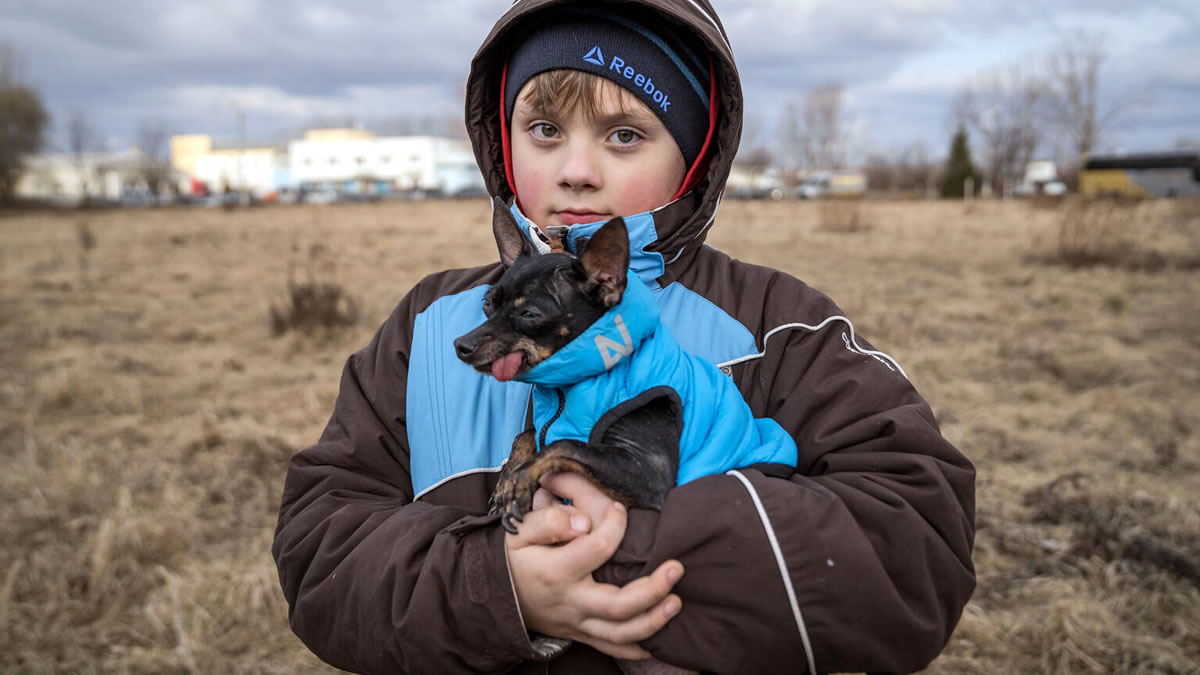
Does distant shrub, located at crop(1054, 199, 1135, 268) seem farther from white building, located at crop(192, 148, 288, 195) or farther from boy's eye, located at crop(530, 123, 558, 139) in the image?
white building, located at crop(192, 148, 288, 195)

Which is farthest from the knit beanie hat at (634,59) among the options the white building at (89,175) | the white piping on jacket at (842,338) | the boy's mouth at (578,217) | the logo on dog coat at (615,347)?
the white building at (89,175)

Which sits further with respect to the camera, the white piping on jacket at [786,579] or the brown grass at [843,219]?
the brown grass at [843,219]

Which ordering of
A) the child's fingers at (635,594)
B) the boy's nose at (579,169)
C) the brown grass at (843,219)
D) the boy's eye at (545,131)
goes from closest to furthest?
the child's fingers at (635,594), the boy's nose at (579,169), the boy's eye at (545,131), the brown grass at (843,219)

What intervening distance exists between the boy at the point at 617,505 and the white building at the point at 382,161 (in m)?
94.5

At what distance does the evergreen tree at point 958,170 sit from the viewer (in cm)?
5325

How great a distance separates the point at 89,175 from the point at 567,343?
102455 millimetres

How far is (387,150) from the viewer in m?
98.2

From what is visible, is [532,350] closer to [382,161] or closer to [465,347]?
[465,347]

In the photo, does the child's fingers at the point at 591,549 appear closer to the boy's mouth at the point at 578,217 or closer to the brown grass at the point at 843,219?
the boy's mouth at the point at 578,217

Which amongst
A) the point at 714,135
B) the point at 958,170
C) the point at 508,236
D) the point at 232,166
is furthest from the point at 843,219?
the point at 232,166

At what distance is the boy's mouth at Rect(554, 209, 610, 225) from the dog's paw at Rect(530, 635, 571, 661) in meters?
0.91

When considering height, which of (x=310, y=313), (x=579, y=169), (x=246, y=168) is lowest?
(x=310, y=313)

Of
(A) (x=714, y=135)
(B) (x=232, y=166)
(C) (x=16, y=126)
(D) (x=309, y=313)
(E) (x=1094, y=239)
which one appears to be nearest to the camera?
(A) (x=714, y=135)

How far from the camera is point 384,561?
1479 mm
